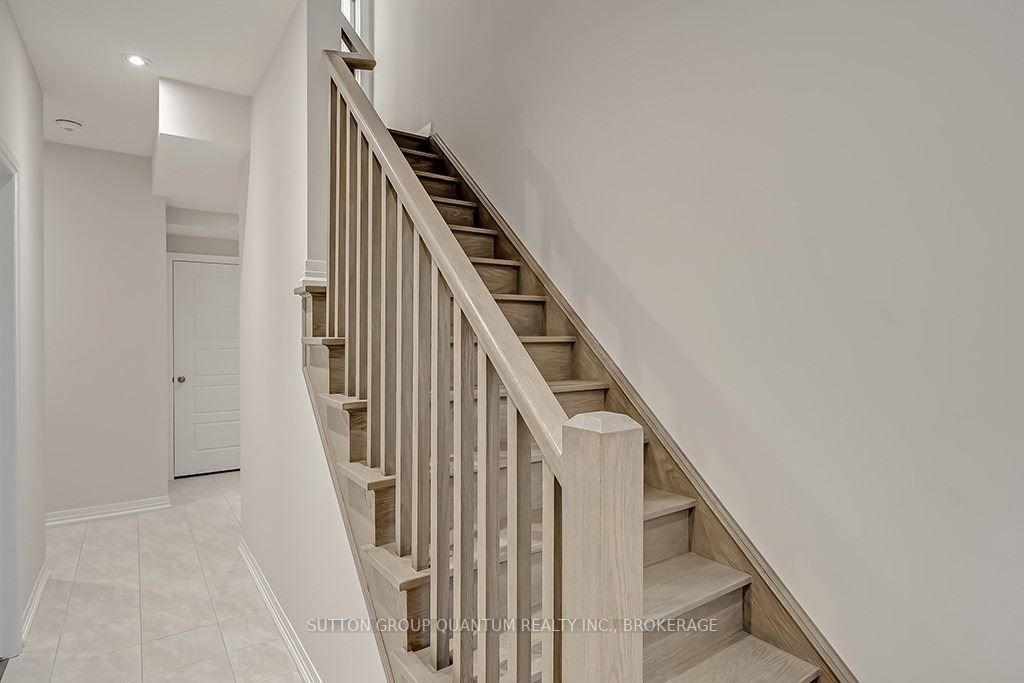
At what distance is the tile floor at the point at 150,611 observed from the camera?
2.23 m

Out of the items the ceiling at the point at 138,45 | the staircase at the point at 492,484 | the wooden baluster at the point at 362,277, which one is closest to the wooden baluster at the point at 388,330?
the staircase at the point at 492,484

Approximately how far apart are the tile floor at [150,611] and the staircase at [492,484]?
122 centimetres

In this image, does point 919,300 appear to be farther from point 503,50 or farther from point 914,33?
point 503,50

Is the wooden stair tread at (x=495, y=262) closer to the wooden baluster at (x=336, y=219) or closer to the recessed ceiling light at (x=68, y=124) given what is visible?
the wooden baluster at (x=336, y=219)

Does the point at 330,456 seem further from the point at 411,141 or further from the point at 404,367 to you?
the point at 411,141

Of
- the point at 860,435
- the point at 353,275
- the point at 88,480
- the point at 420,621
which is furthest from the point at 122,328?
the point at 860,435

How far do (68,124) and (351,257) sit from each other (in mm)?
2987

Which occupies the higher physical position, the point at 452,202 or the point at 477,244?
the point at 452,202

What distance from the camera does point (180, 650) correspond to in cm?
236

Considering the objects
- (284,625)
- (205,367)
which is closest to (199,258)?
(205,367)

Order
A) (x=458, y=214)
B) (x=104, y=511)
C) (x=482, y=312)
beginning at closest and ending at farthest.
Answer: (x=482, y=312) → (x=458, y=214) → (x=104, y=511)

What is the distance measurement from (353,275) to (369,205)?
0.28m

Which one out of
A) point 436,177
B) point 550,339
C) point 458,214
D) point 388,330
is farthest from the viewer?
point 436,177

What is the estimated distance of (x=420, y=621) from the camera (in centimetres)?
137
